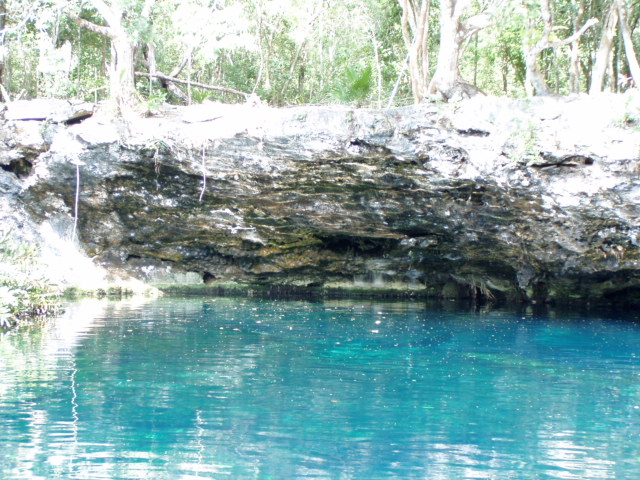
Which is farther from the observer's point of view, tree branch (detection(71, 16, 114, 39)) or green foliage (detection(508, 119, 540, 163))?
tree branch (detection(71, 16, 114, 39))

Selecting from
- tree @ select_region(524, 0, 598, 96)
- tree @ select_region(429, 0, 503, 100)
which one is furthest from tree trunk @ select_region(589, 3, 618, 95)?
tree @ select_region(429, 0, 503, 100)

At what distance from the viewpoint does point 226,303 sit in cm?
1791

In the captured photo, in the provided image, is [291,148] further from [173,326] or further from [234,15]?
[173,326]

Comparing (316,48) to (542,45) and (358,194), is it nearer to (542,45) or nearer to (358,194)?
(358,194)

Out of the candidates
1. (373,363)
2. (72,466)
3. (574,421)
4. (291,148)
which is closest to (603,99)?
(291,148)

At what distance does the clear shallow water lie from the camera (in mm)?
4867

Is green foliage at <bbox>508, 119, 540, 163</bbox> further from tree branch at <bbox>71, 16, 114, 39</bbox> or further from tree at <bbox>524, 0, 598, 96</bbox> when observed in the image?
tree branch at <bbox>71, 16, 114, 39</bbox>

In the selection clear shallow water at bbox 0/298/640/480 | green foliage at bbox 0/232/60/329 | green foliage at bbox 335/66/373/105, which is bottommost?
clear shallow water at bbox 0/298/640/480

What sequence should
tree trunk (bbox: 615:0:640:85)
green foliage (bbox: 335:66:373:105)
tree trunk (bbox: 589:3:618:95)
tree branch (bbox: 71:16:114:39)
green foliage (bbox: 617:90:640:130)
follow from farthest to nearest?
tree branch (bbox: 71:16:114:39), green foliage (bbox: 335:66:373:105), tree trunk (bbox: 589:3:618:95), tree trunk (bbox: 615:0:640:85), green foliage (bbox: 617:90:640:130)

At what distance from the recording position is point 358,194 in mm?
16672

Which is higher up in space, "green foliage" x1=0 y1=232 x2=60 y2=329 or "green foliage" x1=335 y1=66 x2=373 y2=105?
"green foliage" x1=335 y1=66 x2=373 y2=105

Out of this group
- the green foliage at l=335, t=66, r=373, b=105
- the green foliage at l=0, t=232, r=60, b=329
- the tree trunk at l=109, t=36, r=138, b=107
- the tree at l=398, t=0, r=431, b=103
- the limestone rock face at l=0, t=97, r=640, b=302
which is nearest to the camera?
the green foliage at l=0, t=232, r=60, b=329

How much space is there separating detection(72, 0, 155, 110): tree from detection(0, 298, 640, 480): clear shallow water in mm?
6716

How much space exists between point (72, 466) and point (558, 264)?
50.9ft
